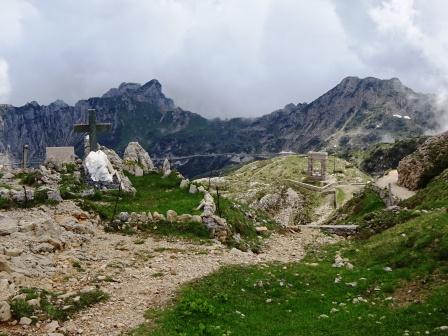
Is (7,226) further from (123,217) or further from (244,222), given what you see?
(244,222)

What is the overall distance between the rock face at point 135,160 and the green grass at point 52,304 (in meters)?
31.4

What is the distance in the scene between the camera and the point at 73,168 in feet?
168

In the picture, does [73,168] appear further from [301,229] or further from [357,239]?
[357,239]

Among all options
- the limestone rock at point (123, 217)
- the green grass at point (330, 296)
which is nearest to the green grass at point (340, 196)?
the limestone rock at point (123, 217)

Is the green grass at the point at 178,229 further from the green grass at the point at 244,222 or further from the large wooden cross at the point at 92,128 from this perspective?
the large wooden cross at the point at 92,128

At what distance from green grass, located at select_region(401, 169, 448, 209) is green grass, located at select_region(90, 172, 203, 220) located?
1789cm

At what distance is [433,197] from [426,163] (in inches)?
585

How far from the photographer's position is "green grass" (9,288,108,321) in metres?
20.3

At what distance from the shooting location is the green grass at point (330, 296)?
20203 millimetres

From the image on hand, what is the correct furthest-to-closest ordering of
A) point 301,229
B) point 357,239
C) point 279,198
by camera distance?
point 279,198
point 301,229
point 357,239

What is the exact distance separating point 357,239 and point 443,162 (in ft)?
61.0

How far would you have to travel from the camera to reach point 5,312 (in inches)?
783

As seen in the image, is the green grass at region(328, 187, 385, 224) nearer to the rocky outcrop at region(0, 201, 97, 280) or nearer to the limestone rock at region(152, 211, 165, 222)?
the limestone rock at region(152, 211, 165, 222)

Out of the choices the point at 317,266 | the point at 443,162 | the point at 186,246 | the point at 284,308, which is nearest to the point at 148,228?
the point at 186,246
